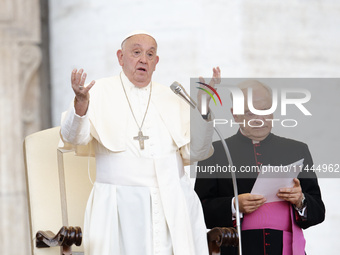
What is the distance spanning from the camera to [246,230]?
4.32m

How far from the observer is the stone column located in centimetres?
630

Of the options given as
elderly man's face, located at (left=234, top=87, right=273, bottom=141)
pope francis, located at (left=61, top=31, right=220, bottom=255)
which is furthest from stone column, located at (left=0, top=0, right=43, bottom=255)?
elderly man's face, located at (left=234, top=87, right=273, bottom=141)

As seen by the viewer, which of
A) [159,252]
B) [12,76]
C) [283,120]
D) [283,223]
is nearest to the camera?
[159,252]

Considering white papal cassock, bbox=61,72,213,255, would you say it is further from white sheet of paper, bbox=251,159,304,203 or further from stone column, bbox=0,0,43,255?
stone column, bbox=0,0,43,255

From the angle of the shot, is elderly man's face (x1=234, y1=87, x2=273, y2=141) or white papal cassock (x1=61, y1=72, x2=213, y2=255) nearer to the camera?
white papal cassock (x1=61, y1=72, x2=213, y2=255)

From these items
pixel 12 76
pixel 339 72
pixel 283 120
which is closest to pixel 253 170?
pixel 283 120

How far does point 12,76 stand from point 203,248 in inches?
111

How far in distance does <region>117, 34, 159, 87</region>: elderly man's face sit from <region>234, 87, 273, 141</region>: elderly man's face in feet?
1.85

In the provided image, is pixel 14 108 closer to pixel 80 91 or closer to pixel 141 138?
pixel 141 138

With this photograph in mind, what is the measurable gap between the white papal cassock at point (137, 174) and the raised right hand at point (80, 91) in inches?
1.3

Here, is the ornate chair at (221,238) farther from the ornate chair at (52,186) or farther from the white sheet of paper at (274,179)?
the ornate chair at (52,186)

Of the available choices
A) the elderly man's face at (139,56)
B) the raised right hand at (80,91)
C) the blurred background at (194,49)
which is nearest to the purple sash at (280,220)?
the elderly man's face at (139,56)

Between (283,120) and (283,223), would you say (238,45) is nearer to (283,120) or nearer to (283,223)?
(283,120)

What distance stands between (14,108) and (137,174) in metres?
2.56
